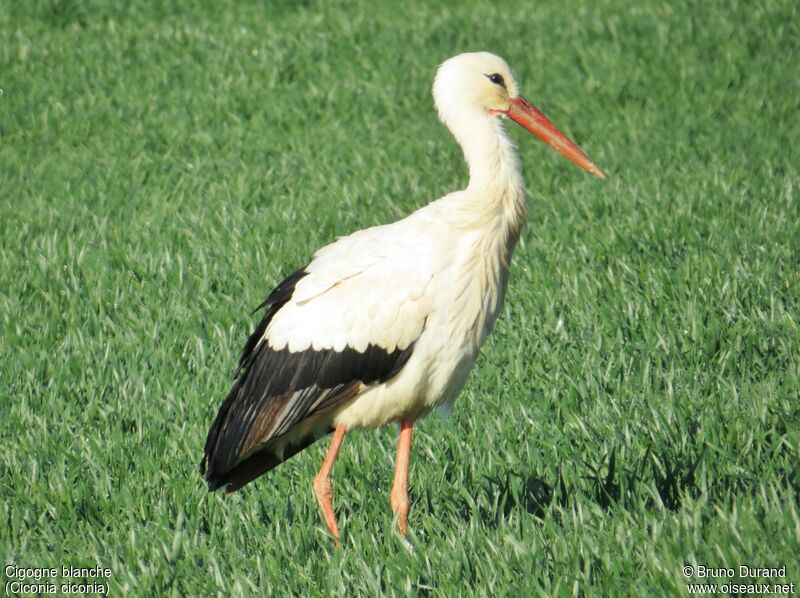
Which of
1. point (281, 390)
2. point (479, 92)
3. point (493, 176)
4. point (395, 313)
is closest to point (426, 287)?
point (395, 313)

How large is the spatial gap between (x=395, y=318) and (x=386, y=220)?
12.1 feet

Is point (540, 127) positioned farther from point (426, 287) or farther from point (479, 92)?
point (426, 287)

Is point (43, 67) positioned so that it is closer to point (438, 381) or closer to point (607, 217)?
point (607, 217)

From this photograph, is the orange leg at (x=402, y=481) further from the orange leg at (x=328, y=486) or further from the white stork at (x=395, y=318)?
the orange leg at (x=328, y=486)

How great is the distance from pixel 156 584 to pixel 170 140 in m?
6.11

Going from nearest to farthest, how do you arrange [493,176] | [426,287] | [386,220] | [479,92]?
[426,287]
[493,176]
[479,92]
[386,220]

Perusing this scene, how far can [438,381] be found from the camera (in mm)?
4344

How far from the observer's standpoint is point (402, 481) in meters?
4.42

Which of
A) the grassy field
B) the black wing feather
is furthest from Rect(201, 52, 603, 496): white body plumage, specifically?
the grassy field

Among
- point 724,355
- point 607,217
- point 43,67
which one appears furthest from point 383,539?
point 43,67

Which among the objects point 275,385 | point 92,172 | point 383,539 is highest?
point 275,385

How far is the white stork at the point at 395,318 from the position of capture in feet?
14.0

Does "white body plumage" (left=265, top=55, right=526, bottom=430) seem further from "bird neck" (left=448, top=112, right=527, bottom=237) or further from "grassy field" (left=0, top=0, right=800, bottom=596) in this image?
"grassy field" (left=0, top=0, right=800, bottom=596)

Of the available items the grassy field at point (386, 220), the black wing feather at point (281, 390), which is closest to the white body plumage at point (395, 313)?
the black wing feather at point (281, 390)
